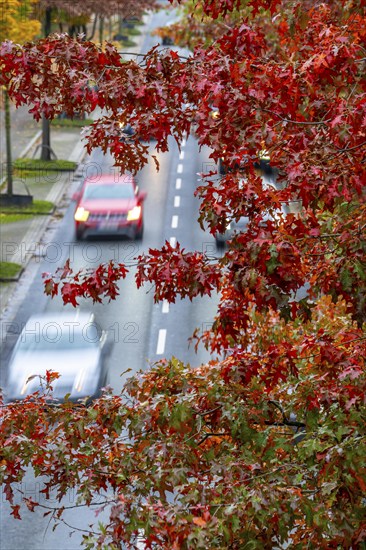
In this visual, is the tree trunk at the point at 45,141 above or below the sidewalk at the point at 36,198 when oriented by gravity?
above

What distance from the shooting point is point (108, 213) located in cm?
3088

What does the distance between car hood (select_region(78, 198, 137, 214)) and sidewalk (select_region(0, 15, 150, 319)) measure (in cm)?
189

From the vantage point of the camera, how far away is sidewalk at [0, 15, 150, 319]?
30344 millimetres

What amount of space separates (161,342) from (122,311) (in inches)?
83.9

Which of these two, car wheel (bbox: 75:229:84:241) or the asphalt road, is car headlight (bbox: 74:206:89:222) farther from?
the asphalt road

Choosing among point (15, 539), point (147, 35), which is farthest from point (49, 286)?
point (147, 35)

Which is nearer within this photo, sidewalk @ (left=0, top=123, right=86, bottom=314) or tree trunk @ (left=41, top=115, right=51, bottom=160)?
sidewalk @ (left=0, top=123, right=86, bottom=314)

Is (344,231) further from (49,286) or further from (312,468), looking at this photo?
(49,286)

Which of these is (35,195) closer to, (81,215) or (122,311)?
(81,215)

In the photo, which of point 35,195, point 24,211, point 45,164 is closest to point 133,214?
point 24,211

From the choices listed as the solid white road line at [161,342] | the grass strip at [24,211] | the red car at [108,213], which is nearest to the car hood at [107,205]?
the red car at [108,213]

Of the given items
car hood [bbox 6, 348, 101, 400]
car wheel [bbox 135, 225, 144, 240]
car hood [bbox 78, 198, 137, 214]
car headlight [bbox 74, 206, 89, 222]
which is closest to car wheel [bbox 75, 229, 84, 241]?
car headlight [bbox 74, 206, 89, 222]

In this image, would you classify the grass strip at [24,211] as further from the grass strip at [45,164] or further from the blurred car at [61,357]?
the blurred car at [61,357]

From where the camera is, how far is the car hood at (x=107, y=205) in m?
30.9
